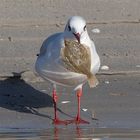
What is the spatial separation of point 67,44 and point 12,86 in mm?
1845

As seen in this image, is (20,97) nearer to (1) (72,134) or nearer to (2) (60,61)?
(2) (60,61)

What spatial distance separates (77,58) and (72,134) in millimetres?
756

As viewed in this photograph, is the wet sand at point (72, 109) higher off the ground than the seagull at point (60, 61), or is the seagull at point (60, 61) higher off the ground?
the seagull at point (60, 61)

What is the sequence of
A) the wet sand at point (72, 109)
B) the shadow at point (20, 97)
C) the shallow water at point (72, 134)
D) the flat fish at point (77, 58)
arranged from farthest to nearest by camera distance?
1. the shadow at point (20, 97)
2. the wet sand at point (72, 109)
3. the flat fish at point (77, 58)
4. the shallow water at point (72, 134)

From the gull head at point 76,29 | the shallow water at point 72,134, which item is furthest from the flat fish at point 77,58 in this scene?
the shallow water at point 72,134

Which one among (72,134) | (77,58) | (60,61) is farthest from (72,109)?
(77,58)

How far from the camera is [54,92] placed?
10.4 metres

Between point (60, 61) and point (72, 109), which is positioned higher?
point (60, 61)

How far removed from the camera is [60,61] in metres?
9.77

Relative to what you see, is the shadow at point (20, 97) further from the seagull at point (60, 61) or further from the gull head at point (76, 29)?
the gull head at point (76, 29)

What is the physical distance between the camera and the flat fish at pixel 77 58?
941 cm

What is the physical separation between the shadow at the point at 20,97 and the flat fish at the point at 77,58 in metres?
0.85

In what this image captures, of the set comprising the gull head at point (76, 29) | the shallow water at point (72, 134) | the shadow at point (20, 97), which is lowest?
the shadow at point (20, 97)

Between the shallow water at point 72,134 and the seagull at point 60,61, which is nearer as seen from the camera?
the shallow water at point 72,134
